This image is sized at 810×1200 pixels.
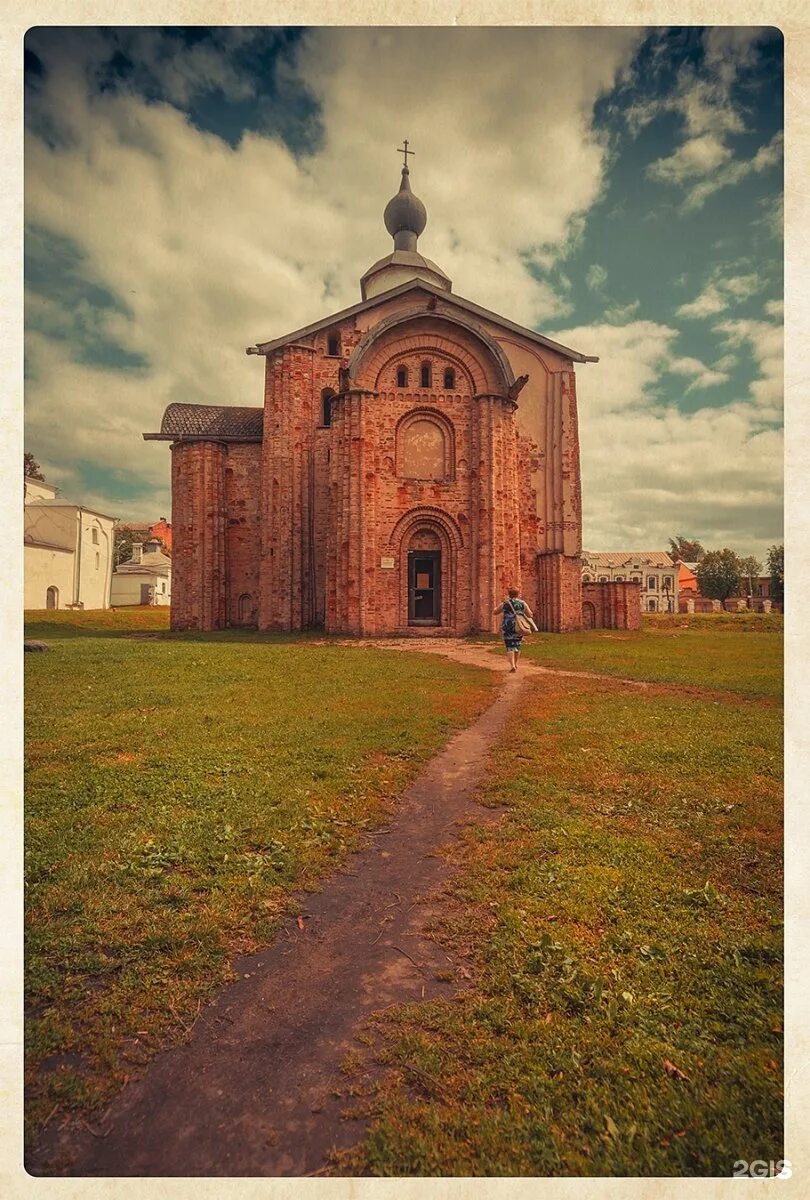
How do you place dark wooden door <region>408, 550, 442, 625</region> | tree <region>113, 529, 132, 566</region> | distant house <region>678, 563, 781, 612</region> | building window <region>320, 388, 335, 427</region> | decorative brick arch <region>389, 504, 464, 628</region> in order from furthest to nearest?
tree <region>113, 529, 132, 566</region> → building window <region>320, 388, 335, 427</region> → dark wooden door <region>408, 550, 442, 625</region> → decorative brick arch <region>389, 504, 464, 628</region> → distant house <region>678, 563, 781, 612</region>

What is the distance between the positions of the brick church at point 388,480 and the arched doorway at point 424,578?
8 centimetres

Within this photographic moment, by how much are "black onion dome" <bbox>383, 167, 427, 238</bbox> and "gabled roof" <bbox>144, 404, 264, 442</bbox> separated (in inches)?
528

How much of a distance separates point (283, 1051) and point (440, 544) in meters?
18.5

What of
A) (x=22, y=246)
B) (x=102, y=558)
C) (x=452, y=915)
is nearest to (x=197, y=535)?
(x=102, y=558)

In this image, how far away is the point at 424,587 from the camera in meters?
21.6

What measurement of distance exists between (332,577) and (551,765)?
14719 millimetres

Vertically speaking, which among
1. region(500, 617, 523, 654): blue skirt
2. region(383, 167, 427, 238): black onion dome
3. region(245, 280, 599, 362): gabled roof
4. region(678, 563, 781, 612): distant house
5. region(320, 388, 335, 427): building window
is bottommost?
region(500, 617, 523, 654): blue skirt

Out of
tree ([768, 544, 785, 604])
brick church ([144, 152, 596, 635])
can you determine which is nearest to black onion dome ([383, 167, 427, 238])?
brick church ([144, 152, 596, 635])

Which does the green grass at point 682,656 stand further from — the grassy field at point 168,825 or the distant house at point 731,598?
the grassy field at point 168,825

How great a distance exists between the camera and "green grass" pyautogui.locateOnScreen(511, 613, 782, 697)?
1023 centimetres

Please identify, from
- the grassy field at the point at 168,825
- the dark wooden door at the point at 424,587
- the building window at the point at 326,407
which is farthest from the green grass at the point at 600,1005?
the building window at the point at 326,407

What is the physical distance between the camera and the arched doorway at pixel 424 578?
20.4 m

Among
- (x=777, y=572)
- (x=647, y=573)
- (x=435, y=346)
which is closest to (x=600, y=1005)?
(x=777, y=572)

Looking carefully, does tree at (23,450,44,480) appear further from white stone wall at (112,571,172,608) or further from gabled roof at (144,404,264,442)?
white stone wall at (112,571,172,608)
